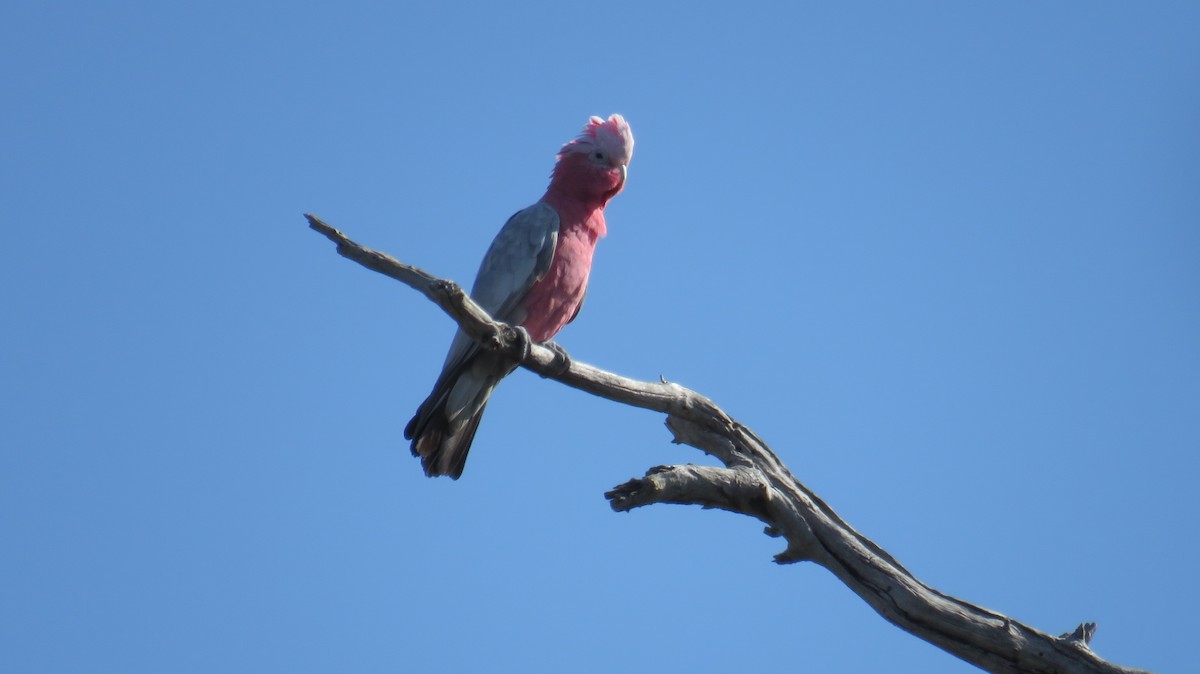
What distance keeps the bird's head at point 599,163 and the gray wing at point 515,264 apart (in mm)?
568

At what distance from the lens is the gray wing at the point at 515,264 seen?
24.4ft

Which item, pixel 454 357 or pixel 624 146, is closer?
pixel 454 357

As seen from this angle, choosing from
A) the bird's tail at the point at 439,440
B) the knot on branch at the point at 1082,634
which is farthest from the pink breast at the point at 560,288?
the knot on branch at the point at 1082,634

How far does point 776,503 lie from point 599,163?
3.69 m

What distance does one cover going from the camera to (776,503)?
5.53 metres

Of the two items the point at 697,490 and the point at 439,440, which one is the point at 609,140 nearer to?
the point at 439,440

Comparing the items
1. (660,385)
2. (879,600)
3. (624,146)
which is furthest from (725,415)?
(624,146)

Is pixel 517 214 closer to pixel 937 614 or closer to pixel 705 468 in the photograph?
pixel 705 468

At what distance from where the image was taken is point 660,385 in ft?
19.9

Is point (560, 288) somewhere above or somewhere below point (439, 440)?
above

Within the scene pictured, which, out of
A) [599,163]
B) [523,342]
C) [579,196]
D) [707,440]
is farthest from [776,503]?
[599,163]

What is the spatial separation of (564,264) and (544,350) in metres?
1.68

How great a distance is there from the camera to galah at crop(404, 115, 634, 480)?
23.5ft

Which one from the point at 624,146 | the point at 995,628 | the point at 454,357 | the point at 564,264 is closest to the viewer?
the point at 995,628
